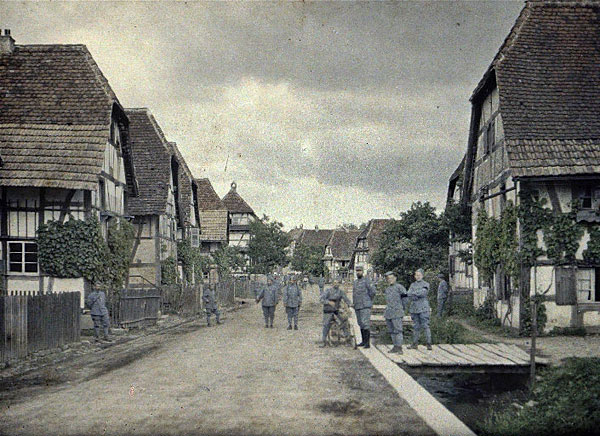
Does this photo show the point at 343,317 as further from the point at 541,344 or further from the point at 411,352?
the point at 541,344

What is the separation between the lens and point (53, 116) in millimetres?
22391

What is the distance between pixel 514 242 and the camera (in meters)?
18.6

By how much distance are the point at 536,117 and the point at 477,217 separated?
5645 millimetres

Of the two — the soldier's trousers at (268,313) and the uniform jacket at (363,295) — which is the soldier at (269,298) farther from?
the uniform jacket at (363,295)

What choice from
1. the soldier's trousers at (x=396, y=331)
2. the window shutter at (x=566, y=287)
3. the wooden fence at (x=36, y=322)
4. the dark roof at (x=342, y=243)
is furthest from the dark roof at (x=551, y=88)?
the dark roof at (x=342, y=243)

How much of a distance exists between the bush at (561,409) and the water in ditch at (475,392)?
0.39 metres

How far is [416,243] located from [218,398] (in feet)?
89.2

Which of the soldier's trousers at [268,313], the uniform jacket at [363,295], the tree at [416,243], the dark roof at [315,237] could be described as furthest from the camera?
the dark roof at [315,237]

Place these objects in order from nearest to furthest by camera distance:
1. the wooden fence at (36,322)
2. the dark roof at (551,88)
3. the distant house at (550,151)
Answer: the wooden fence at (36,322) → the dark roof at (551,88) → the distant house at (550,151)

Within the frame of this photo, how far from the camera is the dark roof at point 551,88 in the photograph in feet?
58.5

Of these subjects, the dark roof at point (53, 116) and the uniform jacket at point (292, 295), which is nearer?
the dark roof at point (53, 116)

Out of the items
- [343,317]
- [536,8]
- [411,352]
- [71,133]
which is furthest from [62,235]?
[536,8]

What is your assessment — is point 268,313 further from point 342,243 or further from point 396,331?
point 342,243

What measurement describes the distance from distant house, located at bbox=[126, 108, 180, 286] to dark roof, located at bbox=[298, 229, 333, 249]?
8659 centimetres
